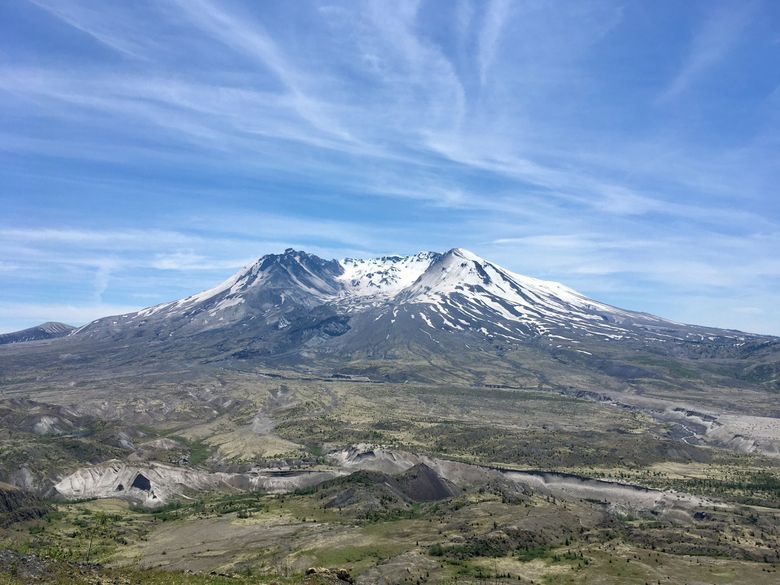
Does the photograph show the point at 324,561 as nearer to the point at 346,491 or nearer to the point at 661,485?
the point at 346,491

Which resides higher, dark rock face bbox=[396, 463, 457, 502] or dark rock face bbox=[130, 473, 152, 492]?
dark rock face bbox=[396, 463, 457, 502]

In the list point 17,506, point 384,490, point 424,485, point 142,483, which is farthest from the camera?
point 142,483

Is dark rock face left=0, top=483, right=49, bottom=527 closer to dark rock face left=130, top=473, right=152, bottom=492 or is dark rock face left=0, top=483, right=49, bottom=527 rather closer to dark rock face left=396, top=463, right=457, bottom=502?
dark rock face left=130, top=473, right=152, bottom=492

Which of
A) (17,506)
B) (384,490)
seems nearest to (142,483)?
(17,506)

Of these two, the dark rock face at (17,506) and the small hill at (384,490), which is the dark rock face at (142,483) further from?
the small hill at (384,490)

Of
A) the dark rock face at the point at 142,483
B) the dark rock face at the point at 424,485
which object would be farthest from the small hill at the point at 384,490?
the dark rock face at the point at 142,483

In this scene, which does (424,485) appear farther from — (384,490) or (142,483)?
(142,483)

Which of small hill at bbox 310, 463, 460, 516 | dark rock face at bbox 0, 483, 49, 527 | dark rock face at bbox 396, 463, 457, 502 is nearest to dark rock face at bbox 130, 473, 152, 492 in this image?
dark rock face at bbox 0, 483, 49, 527

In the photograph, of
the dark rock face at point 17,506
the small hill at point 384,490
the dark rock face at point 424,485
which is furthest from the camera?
the dark rock face at point 424,485
